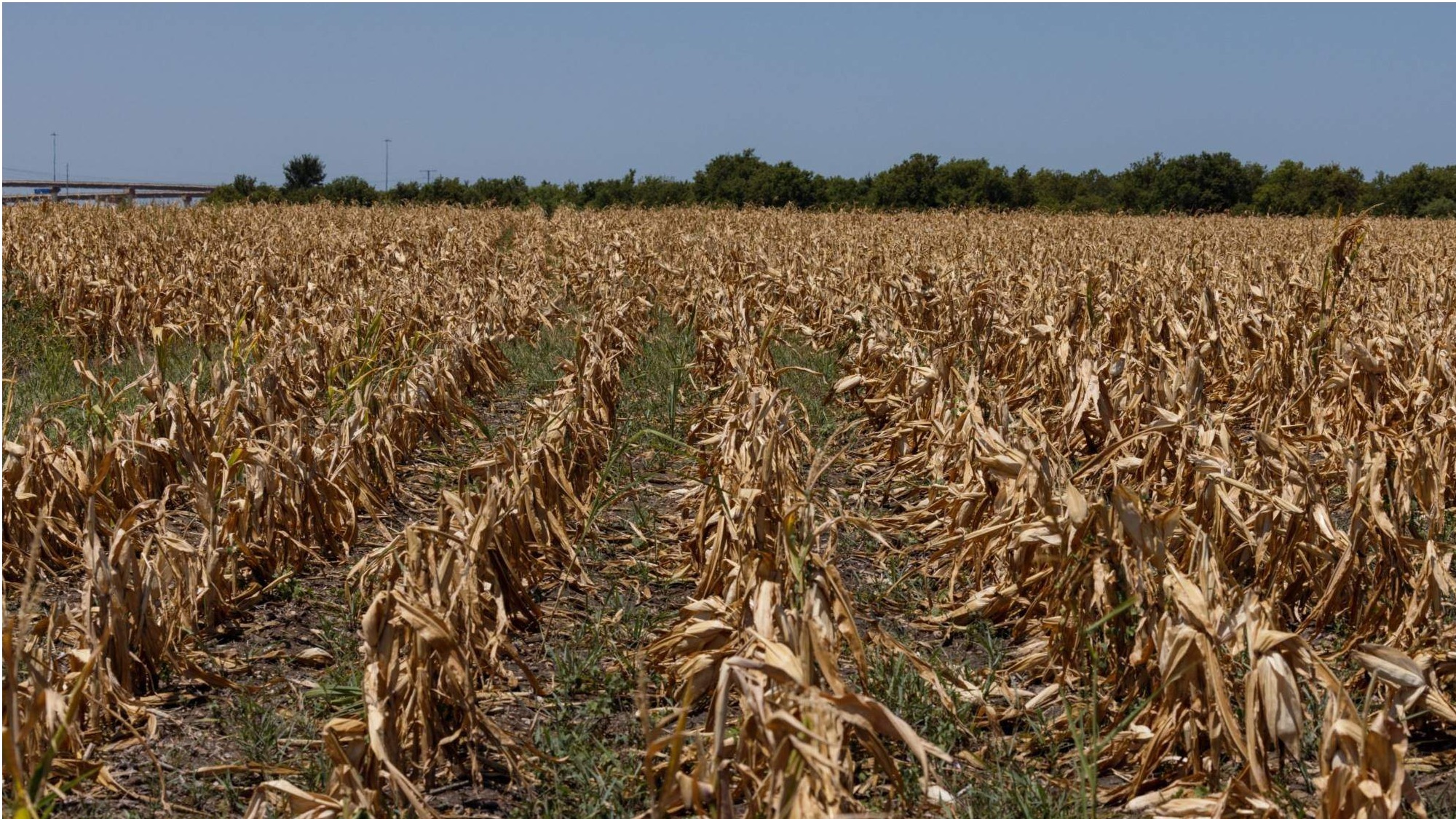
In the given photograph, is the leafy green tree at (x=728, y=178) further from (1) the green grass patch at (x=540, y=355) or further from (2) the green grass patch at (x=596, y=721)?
(2) the green grass patch at (x=596, y=721)

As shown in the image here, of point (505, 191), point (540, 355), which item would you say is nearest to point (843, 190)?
point (505, 191)

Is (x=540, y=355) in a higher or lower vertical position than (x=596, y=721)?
higher

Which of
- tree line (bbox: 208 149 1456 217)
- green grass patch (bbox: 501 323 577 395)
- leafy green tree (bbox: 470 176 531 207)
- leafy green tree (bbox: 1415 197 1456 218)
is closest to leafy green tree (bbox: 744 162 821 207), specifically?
tree line (bbox: 208 149 1456 217)

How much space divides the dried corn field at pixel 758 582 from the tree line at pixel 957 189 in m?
29.6

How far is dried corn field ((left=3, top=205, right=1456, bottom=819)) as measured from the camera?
8.91 ft

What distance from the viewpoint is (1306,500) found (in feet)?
13.0

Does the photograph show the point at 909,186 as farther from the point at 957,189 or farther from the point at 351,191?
the point at 351,191

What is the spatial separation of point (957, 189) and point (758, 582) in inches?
1530

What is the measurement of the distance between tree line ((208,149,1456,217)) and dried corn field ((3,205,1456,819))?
29649mm

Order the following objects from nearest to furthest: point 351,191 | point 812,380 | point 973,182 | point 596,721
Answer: point 596,721 < point 812,380 < point 351,191 < point 973,182

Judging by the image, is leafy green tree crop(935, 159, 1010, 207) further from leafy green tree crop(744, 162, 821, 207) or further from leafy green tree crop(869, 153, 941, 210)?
leafy green tree crop(744, 162, 821, 207)

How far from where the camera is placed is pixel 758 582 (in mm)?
3494

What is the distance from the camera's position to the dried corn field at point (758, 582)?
2.71 metres

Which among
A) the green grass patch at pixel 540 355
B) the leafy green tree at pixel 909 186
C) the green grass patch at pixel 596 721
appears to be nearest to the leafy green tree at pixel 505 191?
the leafy green tree at pixel 909 186
